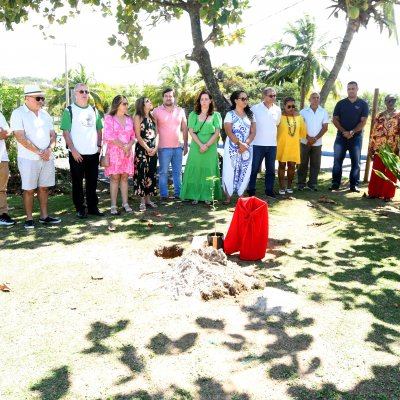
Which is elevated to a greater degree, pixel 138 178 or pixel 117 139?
pixel 117 139

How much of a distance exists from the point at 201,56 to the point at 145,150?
3340 mm

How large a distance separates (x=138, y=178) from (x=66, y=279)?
2.89 m

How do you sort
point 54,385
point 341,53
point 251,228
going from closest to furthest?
point 54,385, point 251,228, point 341,53

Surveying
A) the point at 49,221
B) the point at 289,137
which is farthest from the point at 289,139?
the point at 49,221

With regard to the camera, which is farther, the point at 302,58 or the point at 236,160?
the point at 302,58

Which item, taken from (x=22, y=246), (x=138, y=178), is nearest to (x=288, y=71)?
(x=138, y=178)

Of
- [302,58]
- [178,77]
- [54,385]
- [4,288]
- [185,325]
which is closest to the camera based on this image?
[54,385]

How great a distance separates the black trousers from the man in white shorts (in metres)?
0.36

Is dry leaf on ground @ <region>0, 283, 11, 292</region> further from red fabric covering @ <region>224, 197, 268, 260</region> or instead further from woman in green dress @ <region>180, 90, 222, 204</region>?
woman in green dress @ <region>180, 90, 222, 204</region>

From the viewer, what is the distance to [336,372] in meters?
2.92

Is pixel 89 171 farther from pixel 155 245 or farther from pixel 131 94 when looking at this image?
pixel 131 94

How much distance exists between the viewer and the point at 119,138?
21.8 ft

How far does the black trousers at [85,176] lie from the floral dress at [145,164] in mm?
673

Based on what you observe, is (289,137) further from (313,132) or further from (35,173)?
(35,173)
